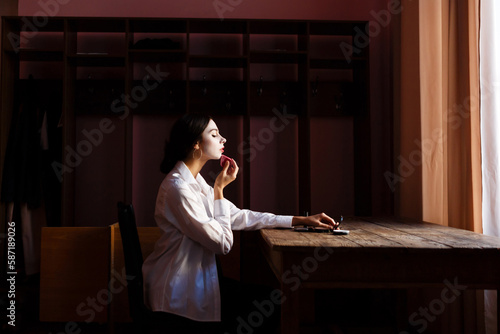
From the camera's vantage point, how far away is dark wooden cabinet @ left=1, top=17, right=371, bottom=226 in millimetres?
3180

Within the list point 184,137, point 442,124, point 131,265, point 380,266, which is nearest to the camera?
point 380,266

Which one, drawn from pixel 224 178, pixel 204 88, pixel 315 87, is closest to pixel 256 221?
pixel 224 178

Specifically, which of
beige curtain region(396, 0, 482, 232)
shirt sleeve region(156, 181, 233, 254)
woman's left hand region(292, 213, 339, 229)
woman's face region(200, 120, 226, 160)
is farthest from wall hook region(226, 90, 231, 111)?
shirt sleeve region(156, 181, 233, 254)

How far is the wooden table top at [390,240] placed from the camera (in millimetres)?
1361

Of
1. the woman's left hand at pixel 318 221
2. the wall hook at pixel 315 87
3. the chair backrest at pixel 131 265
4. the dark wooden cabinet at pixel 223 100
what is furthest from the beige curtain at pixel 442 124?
the chair backrest at pixel 131 265

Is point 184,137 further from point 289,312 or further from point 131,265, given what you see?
point 289,312

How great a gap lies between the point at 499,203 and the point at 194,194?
4.83ft

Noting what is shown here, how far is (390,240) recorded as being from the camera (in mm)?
1526

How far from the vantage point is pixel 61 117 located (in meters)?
3.10

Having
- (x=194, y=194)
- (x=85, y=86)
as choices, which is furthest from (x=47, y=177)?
(x=194, y=194)

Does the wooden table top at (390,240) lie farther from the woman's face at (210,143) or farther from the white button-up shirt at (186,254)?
the woman's face at (210,143)

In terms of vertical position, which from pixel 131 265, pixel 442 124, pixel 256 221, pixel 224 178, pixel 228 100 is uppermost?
pixel 228 100

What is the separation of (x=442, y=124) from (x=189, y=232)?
5.60 ft

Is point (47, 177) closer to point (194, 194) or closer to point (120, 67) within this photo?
point (120, 67)
